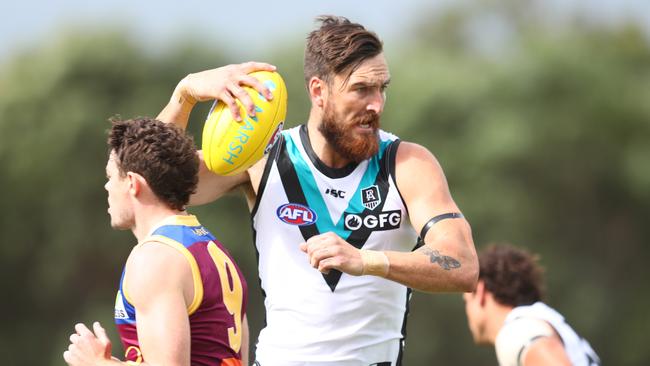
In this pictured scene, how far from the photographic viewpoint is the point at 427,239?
15.6 feet

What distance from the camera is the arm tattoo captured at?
4586 millimetres

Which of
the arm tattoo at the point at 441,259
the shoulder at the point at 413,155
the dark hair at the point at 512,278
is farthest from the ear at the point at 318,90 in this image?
the dark hair at the point at 512,278

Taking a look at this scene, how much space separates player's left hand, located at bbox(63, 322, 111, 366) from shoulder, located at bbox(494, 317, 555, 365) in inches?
120

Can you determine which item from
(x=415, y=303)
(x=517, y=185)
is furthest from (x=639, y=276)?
(x=415, y=303)

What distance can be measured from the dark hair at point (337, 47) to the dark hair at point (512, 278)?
8.29 ft

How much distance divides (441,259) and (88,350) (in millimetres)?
1532

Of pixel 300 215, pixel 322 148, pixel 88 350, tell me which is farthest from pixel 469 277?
pixel 88 350

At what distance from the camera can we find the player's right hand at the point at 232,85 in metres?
4.77

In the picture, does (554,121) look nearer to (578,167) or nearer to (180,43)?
(578,167)

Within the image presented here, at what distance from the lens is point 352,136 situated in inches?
197

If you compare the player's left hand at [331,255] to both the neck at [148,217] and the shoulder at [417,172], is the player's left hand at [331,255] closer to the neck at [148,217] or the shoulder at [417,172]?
the neck at [148,217]

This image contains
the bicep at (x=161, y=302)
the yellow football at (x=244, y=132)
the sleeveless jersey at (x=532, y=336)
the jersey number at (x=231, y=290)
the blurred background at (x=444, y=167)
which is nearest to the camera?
the bicep at (x=161, y=302)

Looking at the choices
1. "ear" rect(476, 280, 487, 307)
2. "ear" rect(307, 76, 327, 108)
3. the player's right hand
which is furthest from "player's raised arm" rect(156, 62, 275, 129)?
"ear" rect(476, 280, 487, 307)

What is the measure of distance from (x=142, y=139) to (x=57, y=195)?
1600cm
